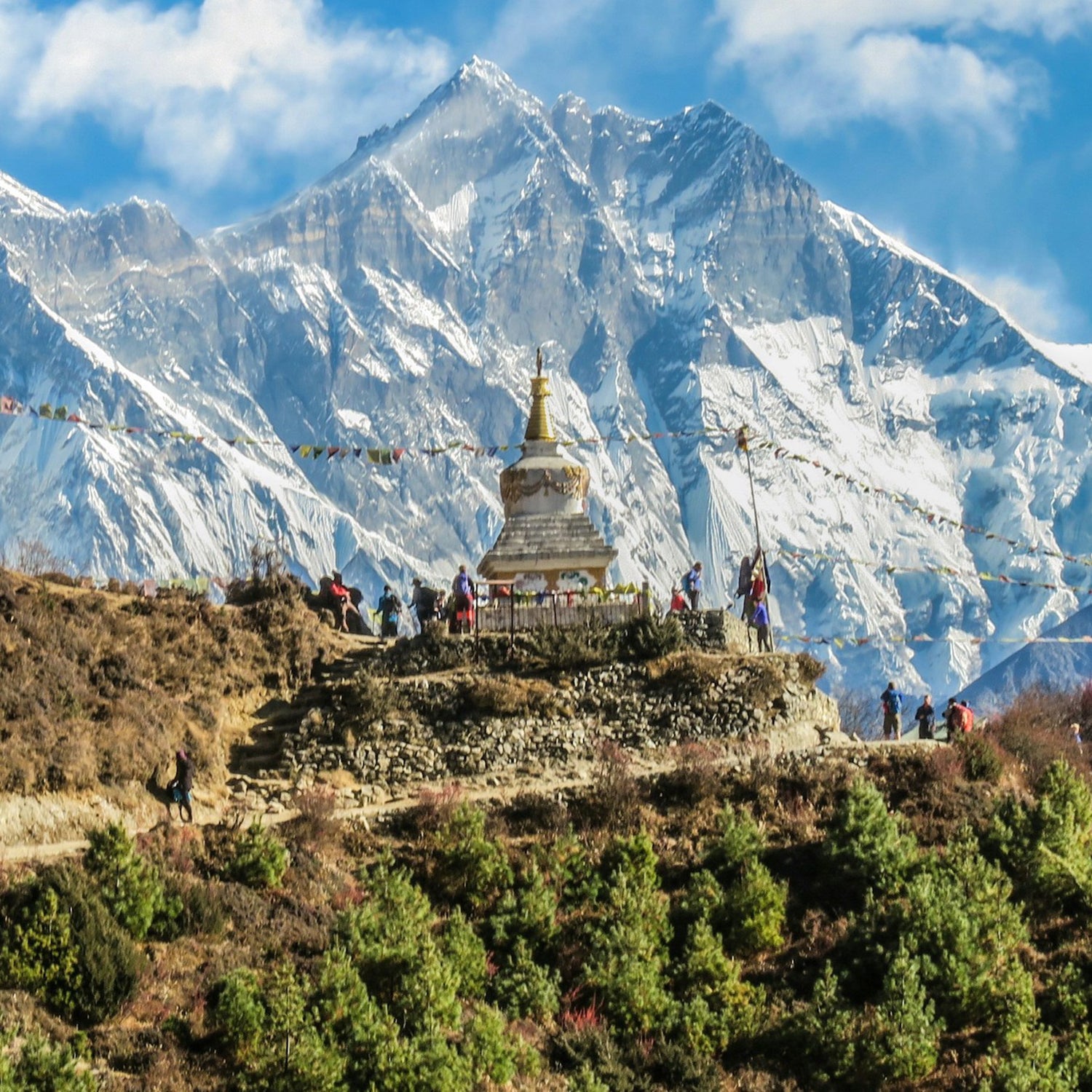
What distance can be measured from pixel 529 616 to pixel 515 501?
10285mm

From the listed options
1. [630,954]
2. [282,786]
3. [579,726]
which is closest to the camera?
[630,954]

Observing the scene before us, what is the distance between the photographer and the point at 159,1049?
928 inches

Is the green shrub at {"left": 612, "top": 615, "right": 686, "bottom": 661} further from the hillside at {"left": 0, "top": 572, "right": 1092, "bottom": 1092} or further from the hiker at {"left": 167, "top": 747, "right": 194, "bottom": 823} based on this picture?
the hiker at {"left": 167, "top": 747, "right": 194, "bottom": 823}

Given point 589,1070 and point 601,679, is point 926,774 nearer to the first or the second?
point 601,679

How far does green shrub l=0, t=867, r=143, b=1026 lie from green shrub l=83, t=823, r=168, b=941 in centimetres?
43

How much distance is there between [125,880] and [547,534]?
68.9ft

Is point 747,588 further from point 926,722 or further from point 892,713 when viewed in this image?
point 926,722

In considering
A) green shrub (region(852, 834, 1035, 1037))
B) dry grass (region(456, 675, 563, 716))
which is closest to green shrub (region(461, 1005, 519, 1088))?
green shrub (region(852, 834, 1035, 1037))

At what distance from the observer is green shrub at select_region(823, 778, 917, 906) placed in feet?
98.8

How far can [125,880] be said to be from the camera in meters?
26.2

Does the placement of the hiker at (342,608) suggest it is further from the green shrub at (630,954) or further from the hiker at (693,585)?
the green shrub at (630,954)

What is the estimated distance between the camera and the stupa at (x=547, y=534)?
148 ft

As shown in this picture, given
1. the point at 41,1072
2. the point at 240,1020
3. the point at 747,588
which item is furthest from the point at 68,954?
the point at 747,588

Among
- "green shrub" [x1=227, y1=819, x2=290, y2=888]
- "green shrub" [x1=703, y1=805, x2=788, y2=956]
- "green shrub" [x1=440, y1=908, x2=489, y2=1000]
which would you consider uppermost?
"green shrub" [x1=227, y1=819, x2=290, y2=888]
